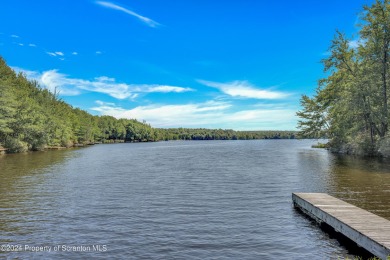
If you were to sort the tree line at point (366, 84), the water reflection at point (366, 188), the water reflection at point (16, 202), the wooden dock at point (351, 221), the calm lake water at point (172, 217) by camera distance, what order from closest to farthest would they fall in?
1. the wooden dock at point (351, 221)
2. the calm lake water at point (172, 217)
3. the water reflection at point (16, 202)
4. the water reflection at point (366, 188)
5. the tree line at point (366, 84)

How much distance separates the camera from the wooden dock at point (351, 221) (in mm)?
13094

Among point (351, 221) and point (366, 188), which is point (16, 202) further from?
point (366, 188)

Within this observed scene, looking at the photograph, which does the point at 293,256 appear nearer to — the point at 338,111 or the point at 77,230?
the point at 77,230

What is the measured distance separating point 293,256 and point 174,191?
53.6 ft

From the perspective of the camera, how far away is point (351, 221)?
1599 centimetres

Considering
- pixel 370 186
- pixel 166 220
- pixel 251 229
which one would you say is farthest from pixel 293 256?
pixel 370 186

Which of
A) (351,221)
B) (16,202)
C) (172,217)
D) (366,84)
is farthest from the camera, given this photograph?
(366,84)

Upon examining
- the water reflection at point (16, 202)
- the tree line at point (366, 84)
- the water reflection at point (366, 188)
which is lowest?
the water reflection at point (16, 202)

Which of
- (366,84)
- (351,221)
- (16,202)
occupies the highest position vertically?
(366,84)

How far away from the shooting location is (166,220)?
63.6ft

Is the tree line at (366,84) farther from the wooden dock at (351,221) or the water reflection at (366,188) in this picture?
the wooden dock at (351,221)

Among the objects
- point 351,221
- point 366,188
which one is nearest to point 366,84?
point 366,188

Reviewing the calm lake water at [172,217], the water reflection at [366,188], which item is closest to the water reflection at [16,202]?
the calm lake water at [172,217]

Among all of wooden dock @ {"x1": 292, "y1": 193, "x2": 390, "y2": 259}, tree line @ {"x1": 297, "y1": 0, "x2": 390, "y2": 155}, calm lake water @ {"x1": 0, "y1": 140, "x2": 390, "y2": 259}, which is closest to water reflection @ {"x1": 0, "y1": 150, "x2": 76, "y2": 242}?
calm lake water @ {"x1": 0, "y1": 140, "x2": 390, "y2": 259}
